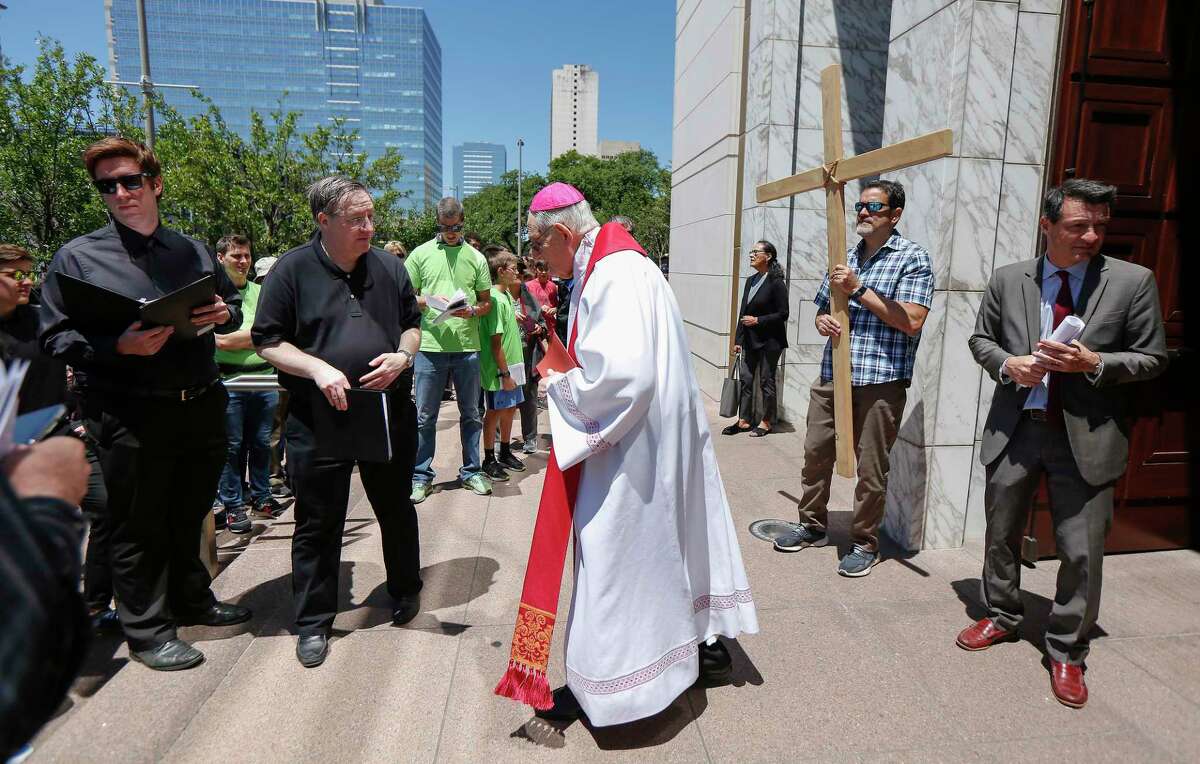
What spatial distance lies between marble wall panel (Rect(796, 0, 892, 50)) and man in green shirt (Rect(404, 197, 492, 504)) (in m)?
4.66

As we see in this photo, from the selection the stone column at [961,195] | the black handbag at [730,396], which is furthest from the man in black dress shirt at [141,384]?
the black handbag at [730,396]

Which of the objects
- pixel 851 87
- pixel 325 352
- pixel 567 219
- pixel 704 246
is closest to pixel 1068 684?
pixel 567 219

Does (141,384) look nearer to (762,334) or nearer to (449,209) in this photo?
(449,209)

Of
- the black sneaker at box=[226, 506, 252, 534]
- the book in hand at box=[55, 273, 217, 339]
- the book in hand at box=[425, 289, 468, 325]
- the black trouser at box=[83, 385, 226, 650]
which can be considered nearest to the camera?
the book in hand at box=[55, 273, 217, 339]

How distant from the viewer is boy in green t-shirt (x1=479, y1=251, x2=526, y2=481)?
6035 millimetres

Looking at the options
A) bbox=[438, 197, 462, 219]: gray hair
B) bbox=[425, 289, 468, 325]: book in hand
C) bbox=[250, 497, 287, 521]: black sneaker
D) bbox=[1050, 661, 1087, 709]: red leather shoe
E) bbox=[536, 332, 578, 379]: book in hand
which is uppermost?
bbox=[438, 197, 462, 219]: gray hair

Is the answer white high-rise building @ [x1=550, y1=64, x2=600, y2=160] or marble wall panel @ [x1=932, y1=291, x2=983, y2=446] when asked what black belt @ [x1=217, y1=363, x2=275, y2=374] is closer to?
marble wall panel @ [x1=932, y1=291, x2=983, y2=446]

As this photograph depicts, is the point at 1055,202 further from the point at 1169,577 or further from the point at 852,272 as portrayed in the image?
the point at 1169,577

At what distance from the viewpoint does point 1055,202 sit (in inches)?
116

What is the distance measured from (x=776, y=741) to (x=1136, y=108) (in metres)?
3.80

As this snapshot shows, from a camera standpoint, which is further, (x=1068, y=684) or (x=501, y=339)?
(x=501, y=339)

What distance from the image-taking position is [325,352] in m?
3.16

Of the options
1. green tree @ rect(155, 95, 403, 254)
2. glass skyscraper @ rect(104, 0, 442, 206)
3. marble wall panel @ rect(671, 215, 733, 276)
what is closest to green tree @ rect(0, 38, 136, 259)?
green tree @ rect(155, 95, 403, 254)

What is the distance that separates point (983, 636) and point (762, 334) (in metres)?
4.53
